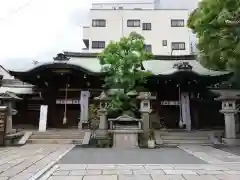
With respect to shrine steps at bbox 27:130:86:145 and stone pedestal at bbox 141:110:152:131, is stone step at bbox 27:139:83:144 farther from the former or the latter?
stone pedestal at bbox 141:110:152:131

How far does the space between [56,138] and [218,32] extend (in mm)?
11083

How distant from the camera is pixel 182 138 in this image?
708 inches

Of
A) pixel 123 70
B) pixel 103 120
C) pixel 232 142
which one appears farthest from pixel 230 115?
pixel 103 120

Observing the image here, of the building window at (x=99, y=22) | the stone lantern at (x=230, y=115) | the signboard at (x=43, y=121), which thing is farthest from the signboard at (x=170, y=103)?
the building window at (x=99, y=22)

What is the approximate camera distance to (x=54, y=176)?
25.2ft

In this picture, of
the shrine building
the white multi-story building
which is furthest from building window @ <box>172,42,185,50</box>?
the shrine building

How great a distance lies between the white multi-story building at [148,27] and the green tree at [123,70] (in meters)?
22.2

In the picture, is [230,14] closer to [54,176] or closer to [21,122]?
[54,176]

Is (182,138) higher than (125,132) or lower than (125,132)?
lower

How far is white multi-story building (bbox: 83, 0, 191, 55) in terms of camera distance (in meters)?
40.6

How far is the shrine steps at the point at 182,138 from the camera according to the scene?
56.5 ft

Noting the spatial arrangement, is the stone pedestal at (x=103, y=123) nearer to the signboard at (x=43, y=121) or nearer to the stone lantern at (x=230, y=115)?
the signboard at (x=43, y=121)

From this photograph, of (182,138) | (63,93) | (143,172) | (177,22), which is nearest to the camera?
(143,172)

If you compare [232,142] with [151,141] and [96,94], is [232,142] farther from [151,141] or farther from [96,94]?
[96,94]
